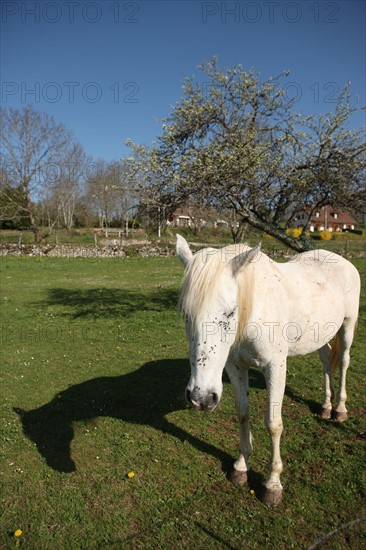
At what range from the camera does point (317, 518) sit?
133 inches

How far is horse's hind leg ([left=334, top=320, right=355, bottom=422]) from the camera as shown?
202 inches

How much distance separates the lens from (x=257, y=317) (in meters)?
3.45

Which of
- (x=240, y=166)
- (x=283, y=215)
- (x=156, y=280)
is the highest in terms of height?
(x=240, y=166)

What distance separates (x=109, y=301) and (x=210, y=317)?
11312mm

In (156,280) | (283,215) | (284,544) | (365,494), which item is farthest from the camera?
(156,280)

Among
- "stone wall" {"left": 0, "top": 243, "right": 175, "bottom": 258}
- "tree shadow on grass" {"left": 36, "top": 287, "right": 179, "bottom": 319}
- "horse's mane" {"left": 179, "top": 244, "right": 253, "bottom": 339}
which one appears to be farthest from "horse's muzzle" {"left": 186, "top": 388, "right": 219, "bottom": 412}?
"stone wall" {"left": 0, "top": 243, "right": 175, "bottom": 258}

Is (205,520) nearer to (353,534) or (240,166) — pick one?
(353,534)

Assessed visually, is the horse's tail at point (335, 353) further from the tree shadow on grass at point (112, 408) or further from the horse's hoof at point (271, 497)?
the horse's hoof at point (271, 497)

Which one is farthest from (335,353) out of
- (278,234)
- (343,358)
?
(278,234)

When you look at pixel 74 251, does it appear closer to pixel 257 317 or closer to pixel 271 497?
pixel 257 317

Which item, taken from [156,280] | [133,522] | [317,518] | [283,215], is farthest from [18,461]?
[156,280]

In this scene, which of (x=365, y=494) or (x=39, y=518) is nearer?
(x=39, y=518)

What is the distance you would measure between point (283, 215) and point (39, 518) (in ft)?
27.5

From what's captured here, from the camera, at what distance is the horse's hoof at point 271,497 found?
3.60 meters
